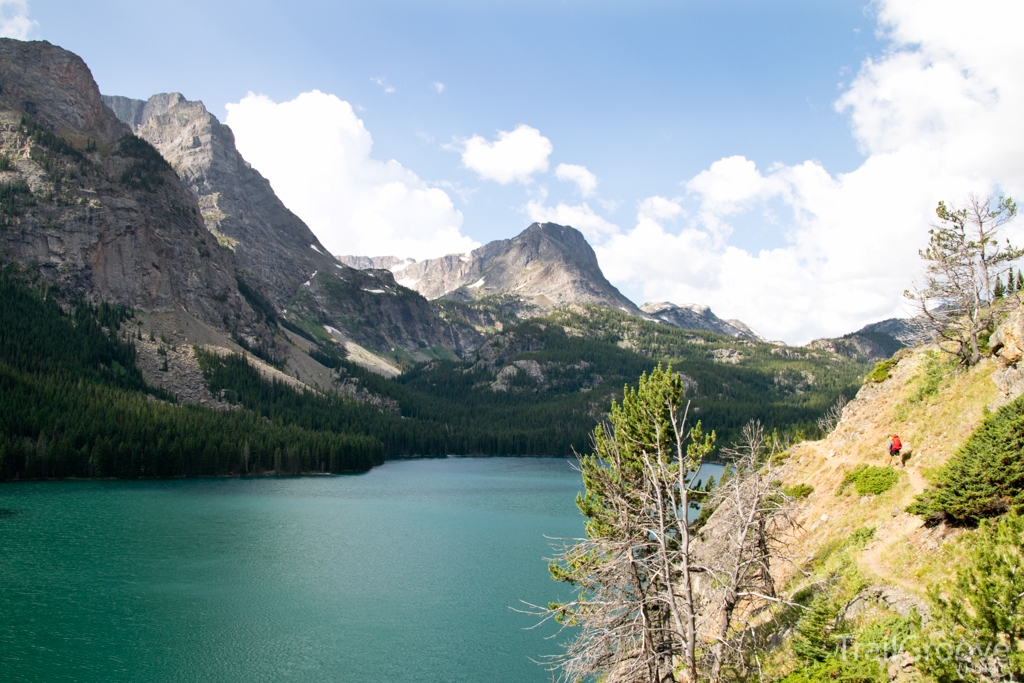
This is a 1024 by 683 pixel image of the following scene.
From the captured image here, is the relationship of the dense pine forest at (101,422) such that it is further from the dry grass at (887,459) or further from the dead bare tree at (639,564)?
the dry grass at (887,459)

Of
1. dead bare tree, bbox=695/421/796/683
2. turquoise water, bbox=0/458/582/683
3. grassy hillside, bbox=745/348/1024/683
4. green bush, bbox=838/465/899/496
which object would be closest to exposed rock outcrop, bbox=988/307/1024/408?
grassy hillside, bbox=745/348/1024/683

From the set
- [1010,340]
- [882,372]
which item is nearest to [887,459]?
[1010,340]

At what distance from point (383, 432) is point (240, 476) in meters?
67.7

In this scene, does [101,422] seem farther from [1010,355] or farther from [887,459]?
[1010,355]

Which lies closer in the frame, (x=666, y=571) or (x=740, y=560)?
(x=666, y=571)

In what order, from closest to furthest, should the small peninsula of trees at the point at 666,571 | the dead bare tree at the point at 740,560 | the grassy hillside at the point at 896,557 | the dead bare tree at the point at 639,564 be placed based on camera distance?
the grassy hillside at the point at 896,557, the dead bare tree at the point at 740,560, the small peninsula of trees at the point at 666,571, the dead bare tree at the point at 639,564

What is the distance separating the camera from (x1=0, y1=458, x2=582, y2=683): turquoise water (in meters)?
38.8

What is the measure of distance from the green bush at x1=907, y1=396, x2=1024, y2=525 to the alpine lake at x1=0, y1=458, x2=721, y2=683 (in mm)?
13932

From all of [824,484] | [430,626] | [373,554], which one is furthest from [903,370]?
[373,554]

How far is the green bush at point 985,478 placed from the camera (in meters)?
18.5

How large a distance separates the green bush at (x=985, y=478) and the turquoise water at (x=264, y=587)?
2693 centimetres

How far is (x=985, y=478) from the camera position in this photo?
62.4ft

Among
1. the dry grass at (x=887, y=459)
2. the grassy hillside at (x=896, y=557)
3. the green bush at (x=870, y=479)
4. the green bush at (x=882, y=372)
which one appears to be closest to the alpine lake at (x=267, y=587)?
the grassy hillside at (x=896, y=557)

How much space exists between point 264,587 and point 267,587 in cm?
26
